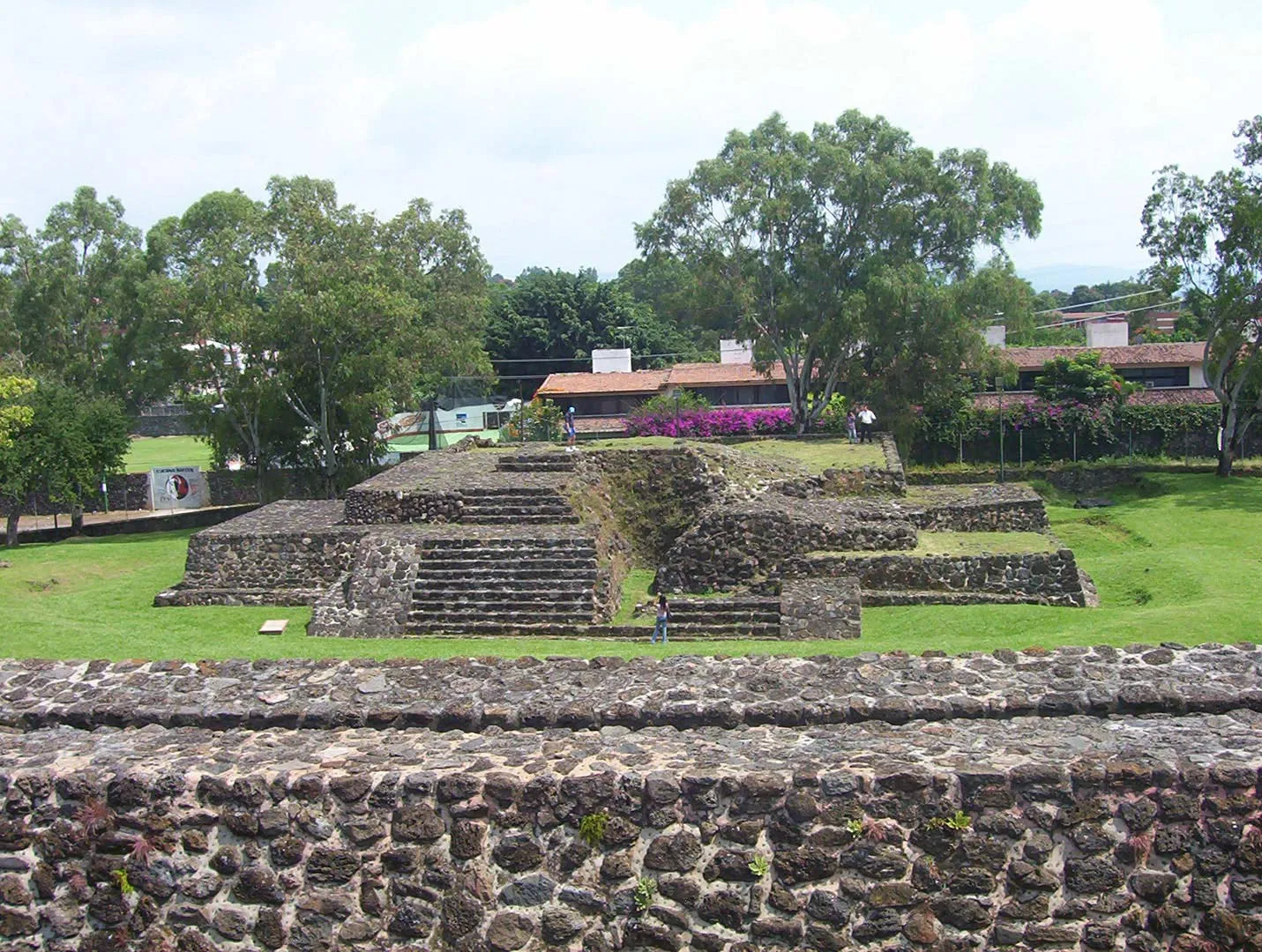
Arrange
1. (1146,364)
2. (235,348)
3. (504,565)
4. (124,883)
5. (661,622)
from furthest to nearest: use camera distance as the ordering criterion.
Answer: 1. (1146,364)
2. (235,348)
3. (504,565)
4. (661,622)
5. (124,883)

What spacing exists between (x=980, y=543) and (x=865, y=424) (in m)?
9.69

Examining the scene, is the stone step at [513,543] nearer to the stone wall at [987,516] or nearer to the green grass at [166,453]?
the stone wall at [987,516]

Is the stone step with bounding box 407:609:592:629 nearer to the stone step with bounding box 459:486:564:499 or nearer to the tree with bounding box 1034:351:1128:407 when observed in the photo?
the stone step with bounding box 459:486:564:499

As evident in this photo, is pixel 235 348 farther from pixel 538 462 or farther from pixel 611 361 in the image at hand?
pixel 611 361

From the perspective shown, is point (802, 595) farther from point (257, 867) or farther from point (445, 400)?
point (445, 400)

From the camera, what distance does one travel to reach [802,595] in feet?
56.5

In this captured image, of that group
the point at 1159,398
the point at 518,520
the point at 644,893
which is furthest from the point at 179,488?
the point at 644,893

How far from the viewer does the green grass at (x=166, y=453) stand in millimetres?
43075

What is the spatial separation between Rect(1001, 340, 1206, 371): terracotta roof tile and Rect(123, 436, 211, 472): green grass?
2572cm

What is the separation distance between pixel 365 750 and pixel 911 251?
28.3 meters

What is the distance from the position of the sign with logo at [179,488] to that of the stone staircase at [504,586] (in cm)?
1624

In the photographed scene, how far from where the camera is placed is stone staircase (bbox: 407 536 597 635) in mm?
17484

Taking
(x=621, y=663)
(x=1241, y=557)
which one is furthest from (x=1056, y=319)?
(x=621, y=663)

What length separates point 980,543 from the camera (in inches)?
761
